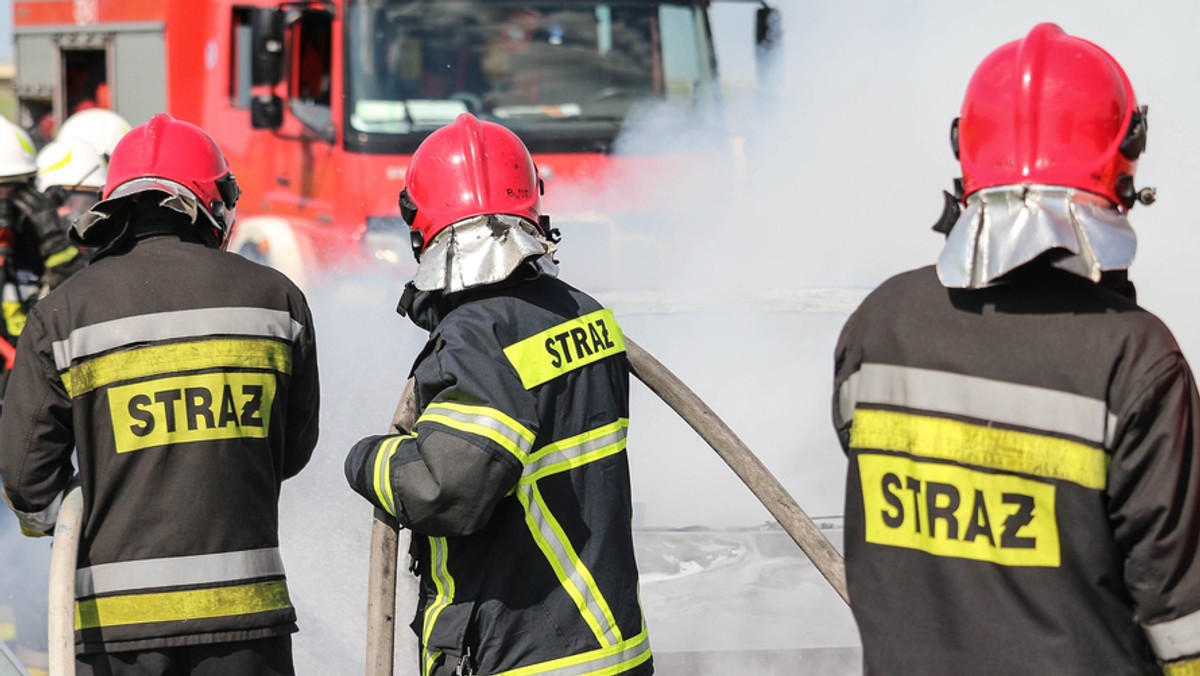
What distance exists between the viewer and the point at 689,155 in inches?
287

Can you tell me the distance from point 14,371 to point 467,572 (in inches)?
41.5

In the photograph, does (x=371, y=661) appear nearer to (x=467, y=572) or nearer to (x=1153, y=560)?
(x=467, y=572)

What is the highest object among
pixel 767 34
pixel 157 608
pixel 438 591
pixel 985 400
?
pixel 767 34

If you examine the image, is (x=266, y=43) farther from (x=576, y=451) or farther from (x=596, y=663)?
(x=596, y=663)

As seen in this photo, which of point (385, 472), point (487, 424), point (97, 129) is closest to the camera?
point (487, 424)

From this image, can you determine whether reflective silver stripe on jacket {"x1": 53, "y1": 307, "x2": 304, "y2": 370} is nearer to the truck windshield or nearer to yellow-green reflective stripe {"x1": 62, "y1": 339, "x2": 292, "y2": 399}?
yellow-green reflective stripe {"x1": 62, "y1": 339, "x2": 292, "y2": 399}

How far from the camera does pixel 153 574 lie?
9.10 feet

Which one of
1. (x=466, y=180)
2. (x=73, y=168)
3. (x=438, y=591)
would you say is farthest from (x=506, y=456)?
(x=73, y=168)

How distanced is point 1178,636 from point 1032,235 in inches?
22.5

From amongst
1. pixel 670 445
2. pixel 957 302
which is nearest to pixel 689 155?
pixel 670 445

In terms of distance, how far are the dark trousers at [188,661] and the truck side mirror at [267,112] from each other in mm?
5423

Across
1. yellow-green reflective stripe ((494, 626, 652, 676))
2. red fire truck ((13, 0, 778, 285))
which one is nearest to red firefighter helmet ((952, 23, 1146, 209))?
yellow-green reflective stripe ((494, 626, 652, 676))

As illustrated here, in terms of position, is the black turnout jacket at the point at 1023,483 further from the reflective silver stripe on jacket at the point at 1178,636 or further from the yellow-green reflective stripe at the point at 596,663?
the yellow-green reflective stripe at the point at 596,663

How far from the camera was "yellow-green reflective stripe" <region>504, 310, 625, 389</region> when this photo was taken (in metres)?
2.40
